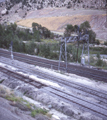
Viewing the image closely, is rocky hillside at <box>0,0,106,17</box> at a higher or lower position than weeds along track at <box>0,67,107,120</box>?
higher

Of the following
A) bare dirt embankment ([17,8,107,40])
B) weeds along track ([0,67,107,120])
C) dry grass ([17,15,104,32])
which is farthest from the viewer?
dry grass ([17,15,104,32])

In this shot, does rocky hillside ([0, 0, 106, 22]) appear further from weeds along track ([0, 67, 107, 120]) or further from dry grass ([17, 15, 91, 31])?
weeds along track ([0, 67, 107, 120])

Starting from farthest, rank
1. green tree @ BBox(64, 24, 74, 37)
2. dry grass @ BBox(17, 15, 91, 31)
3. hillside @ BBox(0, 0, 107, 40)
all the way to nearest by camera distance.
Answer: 1. dry grass @ BBox(17, 15, 91, 31)
2. hillside @ BBox(0, 0, 107, 40)
3. green tree @ BBox(64, 24, 74, 37)

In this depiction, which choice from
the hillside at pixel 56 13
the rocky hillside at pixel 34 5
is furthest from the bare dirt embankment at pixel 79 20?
the rocky hillside at pixel 34 5

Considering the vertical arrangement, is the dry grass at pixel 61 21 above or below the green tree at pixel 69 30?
above

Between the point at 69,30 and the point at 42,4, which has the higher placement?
the point at 42,4

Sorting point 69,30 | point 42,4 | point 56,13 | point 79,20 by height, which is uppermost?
point 42,4

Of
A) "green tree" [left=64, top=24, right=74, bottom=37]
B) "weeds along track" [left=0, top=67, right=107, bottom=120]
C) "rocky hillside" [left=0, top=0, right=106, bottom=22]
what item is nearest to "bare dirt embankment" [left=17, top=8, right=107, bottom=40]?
"green tree" [left=64, top=24, right=74, bottom=37]

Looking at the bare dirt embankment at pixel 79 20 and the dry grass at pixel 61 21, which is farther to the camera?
the dry grass at pixel 61 21

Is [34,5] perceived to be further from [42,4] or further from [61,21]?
[61,21]

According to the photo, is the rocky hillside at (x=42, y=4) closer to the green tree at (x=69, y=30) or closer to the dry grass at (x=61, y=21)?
the dry grass at (x=61, y=21)

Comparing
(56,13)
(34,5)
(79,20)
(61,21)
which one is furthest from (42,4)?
(79,20)

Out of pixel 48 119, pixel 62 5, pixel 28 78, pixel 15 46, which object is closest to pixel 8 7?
pixel 62 5

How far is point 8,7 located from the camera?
102 m
